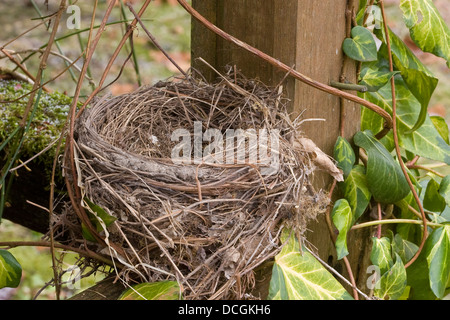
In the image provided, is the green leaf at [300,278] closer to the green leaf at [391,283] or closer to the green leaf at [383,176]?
the green leaf at [391,283]

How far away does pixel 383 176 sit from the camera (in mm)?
1286

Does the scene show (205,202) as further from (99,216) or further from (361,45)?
(361,45)

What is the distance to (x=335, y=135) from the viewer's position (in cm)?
132

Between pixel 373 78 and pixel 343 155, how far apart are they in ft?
0.69

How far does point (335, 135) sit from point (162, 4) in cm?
406

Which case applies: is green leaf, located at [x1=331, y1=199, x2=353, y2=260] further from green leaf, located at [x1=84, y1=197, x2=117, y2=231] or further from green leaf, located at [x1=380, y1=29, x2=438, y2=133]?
green leaf, located at [x1=84, y1=197, x2=117, y2=231]

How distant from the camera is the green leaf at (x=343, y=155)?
130 cm

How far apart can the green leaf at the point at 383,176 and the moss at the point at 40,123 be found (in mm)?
861

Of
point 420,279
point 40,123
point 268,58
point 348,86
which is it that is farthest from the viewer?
point 40,123

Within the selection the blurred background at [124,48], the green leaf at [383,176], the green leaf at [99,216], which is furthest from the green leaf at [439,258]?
the blurred background at [124,48]

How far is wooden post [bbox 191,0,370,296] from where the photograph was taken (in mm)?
1180

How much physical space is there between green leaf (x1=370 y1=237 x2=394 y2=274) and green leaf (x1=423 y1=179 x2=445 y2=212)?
0.21 m

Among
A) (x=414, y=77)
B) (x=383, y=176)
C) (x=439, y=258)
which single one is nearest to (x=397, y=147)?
(x=383, y=176)

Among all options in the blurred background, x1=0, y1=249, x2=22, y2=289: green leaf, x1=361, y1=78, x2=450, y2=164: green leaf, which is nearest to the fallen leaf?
x1=361, y1=78, x2=450, y2=164: green leaf
